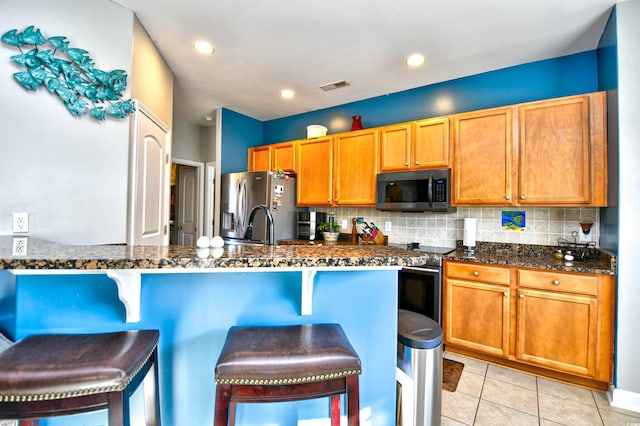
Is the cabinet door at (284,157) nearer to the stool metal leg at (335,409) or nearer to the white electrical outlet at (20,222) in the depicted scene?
the white electrical outlet at (20,222)

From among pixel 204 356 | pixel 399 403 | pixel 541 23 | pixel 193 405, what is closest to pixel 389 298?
pixel 399 403

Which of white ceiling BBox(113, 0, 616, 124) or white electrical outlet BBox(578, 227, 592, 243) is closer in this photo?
white ceiling BBox(113, 0, 616, 124)

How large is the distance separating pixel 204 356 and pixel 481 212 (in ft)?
9.50

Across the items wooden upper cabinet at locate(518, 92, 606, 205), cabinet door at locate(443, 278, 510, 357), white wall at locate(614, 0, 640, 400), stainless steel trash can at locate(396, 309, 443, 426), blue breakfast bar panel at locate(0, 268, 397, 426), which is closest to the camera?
blue breakfast bar panel at locate(0, 268, 397, 426)

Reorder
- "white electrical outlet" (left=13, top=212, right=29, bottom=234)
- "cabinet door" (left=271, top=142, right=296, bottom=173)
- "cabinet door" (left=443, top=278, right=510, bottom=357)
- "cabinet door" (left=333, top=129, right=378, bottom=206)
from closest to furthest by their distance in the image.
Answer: "white electrical outlet" (left=13, top=212, right=29, bottom=234), "cabinet door" (left=443, top=278, right=510, bottom=357), "cabinet door" (left=333, top=129, right=378, bottom=206), "cabinet door" (left=271, top=142, right=296, bottom=173)

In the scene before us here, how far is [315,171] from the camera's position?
391 cm

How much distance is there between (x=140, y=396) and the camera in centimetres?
122

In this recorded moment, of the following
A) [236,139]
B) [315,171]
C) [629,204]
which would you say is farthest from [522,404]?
[236,139]

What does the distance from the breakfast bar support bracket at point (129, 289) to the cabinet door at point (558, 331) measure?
2686 mm

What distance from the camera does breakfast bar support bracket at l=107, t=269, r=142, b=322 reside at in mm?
1067

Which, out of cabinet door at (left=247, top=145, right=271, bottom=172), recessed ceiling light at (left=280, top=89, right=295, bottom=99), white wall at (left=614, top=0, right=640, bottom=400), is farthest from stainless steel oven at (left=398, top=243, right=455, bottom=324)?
cabinet door at (left=247, top=145, right=271, bottom=172)

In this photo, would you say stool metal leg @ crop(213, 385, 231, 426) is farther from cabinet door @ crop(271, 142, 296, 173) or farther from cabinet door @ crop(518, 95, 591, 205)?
cabinet door @ crop(271, 142, 296, 173)

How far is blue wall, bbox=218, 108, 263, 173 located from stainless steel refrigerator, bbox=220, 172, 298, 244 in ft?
0.88

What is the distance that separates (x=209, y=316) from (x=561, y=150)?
2903mm
